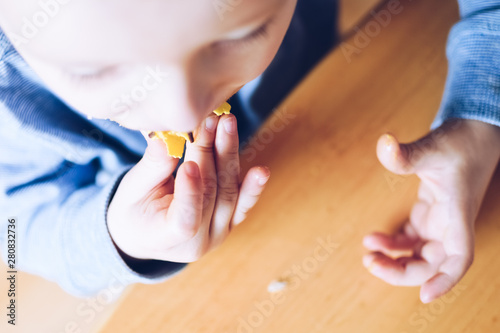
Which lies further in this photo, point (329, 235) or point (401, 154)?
point (329, 235)

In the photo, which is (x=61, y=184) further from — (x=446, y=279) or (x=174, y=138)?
(x=446, y=279)

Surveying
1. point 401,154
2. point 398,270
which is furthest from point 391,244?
point 401,154

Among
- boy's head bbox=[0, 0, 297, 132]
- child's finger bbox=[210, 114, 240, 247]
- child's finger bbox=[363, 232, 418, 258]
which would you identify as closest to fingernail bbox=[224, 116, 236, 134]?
child's finger bbox=[210, 114, 240, 247]

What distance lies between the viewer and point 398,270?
50 centimetres

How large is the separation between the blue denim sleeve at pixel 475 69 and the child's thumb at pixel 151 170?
0.34 m

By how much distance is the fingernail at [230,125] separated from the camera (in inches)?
16.0

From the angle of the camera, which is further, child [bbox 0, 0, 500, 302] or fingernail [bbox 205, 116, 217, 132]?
fingernail [bbox 205, 116, 217, 132]

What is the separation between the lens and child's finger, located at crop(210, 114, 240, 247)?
42 cm

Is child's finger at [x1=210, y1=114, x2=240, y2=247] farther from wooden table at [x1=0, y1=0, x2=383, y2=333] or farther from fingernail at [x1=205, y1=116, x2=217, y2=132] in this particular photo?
wooden table at [x1=0, y1=0, x2=383, y2=333]

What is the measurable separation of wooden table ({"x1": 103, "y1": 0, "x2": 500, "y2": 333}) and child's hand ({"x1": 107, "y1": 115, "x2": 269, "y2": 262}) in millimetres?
63

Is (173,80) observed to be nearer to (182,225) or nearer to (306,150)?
(182,225)

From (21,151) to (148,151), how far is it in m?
0.21

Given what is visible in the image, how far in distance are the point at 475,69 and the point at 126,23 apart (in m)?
0.47

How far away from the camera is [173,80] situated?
0.77 feet
